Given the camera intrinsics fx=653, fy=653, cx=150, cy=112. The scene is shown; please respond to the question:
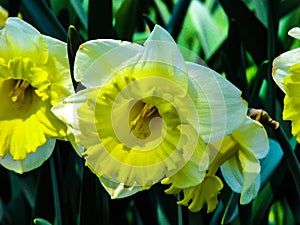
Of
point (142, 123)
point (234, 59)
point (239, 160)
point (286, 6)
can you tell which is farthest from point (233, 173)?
point (286, 6)

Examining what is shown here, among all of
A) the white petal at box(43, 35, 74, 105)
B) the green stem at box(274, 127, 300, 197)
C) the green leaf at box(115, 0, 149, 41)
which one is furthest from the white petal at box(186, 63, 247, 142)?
the green leaf at box(115, 0, 149, 41)

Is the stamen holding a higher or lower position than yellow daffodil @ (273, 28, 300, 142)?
lower

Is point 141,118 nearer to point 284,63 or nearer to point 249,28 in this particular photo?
point 284,63

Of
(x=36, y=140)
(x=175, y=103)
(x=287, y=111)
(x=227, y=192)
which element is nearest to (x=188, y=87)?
(x=175, y=103)

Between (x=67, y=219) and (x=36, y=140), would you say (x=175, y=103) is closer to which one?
(x=36, y=140)

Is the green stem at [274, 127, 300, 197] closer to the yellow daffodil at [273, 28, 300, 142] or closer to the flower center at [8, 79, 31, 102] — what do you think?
the yellow daffodil at [273, 28, 300, 142]

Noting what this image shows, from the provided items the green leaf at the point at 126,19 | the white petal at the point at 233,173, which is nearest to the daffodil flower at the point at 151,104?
the white petal at the point at 233,173
